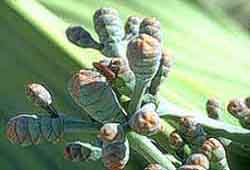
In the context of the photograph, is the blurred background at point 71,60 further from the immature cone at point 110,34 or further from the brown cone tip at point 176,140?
the immature cone at point 110,34

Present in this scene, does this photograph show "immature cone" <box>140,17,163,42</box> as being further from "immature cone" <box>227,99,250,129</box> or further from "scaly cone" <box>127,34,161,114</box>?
"immature cone" <box>227,99,250,129</box>

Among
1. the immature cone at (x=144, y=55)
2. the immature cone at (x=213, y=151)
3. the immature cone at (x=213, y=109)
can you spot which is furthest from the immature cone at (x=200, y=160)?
the immature cone at (x=213, y=109)

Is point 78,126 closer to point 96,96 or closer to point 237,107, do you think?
point 96,96

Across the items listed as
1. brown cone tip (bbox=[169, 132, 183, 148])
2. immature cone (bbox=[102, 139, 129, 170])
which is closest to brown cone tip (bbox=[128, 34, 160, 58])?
immature cone (bbox=[102, 139, 129, 170])

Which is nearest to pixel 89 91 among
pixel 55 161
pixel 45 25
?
pixel 55 161

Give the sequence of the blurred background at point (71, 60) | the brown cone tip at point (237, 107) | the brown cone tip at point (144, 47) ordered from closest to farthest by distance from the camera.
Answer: the brown cone tip at point (144, 47)
the brown cone tip at point (237, 107)
the blurred background at point (71, 60)

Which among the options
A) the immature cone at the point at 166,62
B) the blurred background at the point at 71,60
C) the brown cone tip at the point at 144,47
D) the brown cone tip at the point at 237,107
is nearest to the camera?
the brown cone tip at the point at 144,47
